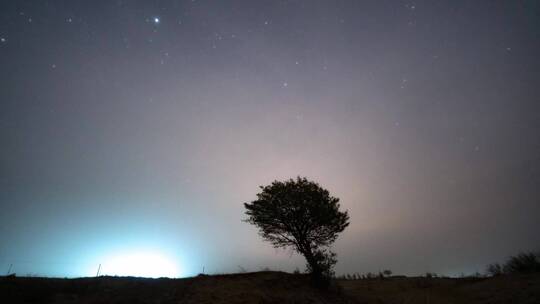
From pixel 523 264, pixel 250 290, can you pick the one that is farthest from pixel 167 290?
pixel 523 264

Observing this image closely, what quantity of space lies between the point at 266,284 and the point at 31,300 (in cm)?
1533

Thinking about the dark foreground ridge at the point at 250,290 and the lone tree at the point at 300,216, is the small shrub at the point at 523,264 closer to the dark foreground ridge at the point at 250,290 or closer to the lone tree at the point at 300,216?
the dark foreground ridge at the point at 250,290

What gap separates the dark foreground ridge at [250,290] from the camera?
1512 cm

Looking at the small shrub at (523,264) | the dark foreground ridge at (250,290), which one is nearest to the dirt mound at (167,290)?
the dark foreground ridge at (250,290)

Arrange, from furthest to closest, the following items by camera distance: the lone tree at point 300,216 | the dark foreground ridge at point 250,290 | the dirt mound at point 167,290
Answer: the lone tree at point 300,216
the dark foreground ridge at point 250,290
the dirt mound at point 167,290

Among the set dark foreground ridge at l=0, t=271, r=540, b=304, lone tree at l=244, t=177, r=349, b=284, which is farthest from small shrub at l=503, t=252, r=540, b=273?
lone tree at l=244, t=177, r=349, b=284

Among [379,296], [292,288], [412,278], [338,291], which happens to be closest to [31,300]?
[292,288]

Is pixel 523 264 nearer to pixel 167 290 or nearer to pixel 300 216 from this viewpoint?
pixel 300 216

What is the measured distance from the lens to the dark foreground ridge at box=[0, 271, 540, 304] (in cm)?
1512

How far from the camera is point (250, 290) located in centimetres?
1831

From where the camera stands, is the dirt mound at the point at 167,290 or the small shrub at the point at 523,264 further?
the small shrub at the point at 523,264

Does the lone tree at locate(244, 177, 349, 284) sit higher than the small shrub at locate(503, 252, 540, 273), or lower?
higher

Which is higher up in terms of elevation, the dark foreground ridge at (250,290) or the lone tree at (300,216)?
the lone tree at (300,216)

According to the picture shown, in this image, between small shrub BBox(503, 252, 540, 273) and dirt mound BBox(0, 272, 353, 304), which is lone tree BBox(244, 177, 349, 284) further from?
small shrub BBox(503, 252, 540, 273)
